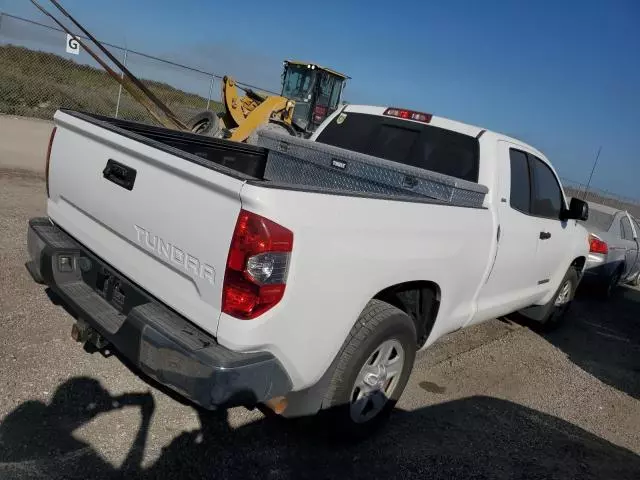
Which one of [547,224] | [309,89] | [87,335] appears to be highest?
[309,89]

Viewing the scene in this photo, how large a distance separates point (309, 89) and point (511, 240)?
12816mm

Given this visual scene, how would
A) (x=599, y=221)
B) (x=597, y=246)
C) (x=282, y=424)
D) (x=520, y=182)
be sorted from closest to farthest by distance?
(x=282, y=424) < (x=520, y=182) < (x=597, y=246) < (x=599, y=221)

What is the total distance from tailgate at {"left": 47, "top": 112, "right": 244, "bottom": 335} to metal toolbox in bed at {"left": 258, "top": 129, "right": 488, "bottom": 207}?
5.22 ft

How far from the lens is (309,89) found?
16.1 m

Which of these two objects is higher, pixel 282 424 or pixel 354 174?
pixel 354 174

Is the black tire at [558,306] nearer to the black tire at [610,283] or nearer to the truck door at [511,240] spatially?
the truck door at [511,240]

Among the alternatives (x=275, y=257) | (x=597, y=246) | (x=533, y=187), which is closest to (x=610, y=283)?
(x=597, y=246)

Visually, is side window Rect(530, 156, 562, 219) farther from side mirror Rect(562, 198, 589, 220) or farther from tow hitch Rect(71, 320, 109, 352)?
tow hitch Rect(71, 320, 109, 352)

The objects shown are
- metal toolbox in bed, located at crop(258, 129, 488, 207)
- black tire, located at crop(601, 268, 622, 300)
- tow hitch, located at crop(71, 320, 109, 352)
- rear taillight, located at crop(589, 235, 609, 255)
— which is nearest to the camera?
tow hitch, located at crop(71, 320, 109, 352)

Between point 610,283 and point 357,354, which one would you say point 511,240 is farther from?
point 610,283

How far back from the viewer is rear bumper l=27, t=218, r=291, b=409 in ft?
7.52

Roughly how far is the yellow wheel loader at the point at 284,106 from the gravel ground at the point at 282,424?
687 cm

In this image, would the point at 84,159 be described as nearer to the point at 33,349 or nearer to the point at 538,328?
the point at 33,349

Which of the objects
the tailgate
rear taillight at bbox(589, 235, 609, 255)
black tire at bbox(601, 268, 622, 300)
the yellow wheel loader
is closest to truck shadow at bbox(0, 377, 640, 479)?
the tailgate
